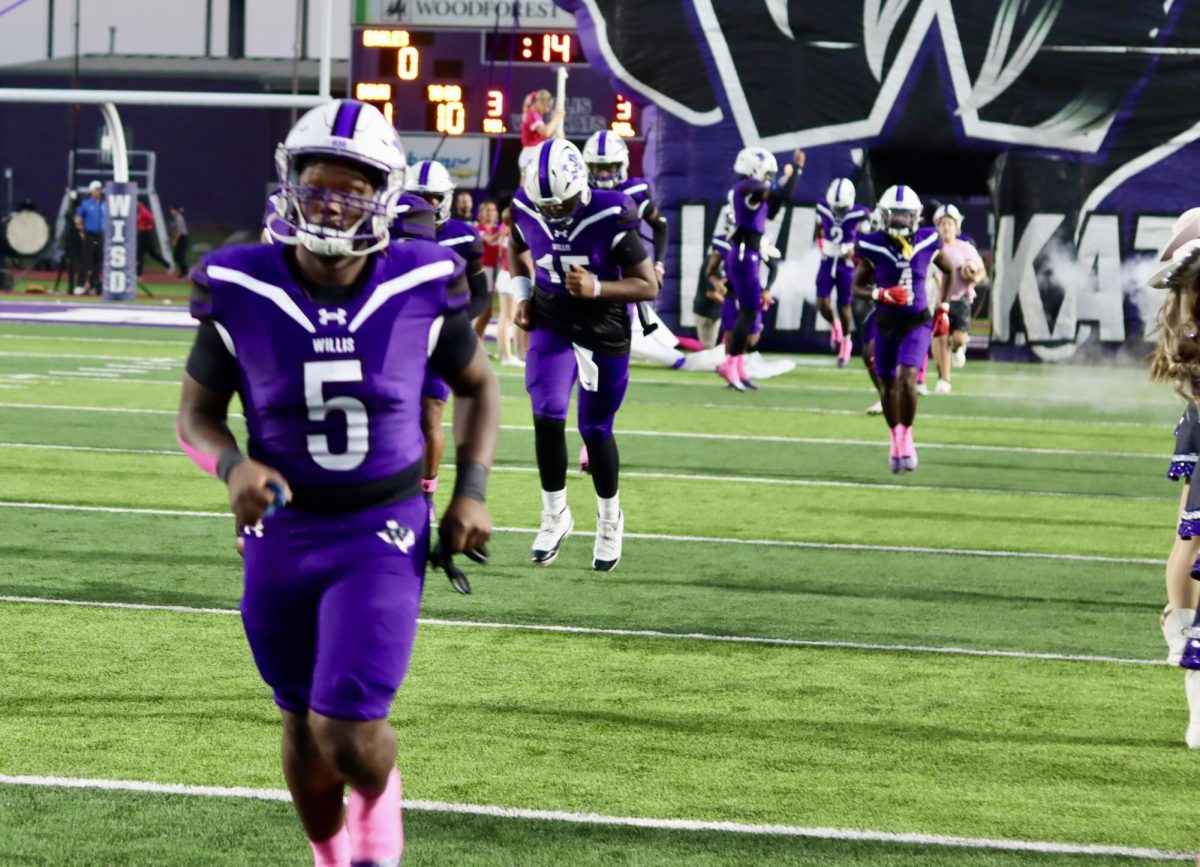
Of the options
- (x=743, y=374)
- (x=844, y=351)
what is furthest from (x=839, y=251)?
(x=743, y=374)

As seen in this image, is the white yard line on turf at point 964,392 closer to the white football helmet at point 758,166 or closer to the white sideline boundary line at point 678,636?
the white football helmet at point 758,166

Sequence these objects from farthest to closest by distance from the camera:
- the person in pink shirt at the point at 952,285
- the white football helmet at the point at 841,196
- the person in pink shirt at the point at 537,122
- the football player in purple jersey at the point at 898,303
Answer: the white football helmet at the point at 841,196 → the person in pink shirt at the point at 952,285 → the person in pink shirt at the point at 537,122 → the football player in purple jersey at the point at 898,303

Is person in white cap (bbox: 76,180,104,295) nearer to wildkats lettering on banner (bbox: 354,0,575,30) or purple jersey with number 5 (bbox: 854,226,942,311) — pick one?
wildkats lettering on banner (bbox: 354,0,575,30)

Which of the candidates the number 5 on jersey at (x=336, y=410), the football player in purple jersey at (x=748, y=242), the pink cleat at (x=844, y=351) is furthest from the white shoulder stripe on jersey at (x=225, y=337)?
the pink cleat at (x=844, y=351)

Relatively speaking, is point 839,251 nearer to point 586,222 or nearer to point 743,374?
point 743,374

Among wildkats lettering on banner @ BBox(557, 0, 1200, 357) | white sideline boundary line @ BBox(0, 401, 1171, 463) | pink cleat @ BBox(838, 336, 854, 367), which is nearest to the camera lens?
white sideline boundary line @ BBox(0, 401, 1171, 463)

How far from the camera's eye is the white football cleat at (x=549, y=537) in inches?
333

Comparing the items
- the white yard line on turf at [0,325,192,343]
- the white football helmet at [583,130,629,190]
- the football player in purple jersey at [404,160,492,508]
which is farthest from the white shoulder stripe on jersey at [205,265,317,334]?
the white yard line on turf at [0,325,192,343]

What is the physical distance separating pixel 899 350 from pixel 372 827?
8857 mm

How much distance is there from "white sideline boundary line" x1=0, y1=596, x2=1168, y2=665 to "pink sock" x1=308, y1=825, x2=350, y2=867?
3094mm

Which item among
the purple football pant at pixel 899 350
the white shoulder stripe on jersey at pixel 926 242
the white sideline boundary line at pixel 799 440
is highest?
the white shoulder stripe on jersey at pixel 926 242

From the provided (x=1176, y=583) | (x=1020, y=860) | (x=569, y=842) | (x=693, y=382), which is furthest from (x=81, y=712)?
(x=693, y=382)

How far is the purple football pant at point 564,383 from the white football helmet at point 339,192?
4.62 metres

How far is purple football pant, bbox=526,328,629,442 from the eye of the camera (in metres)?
8.30
